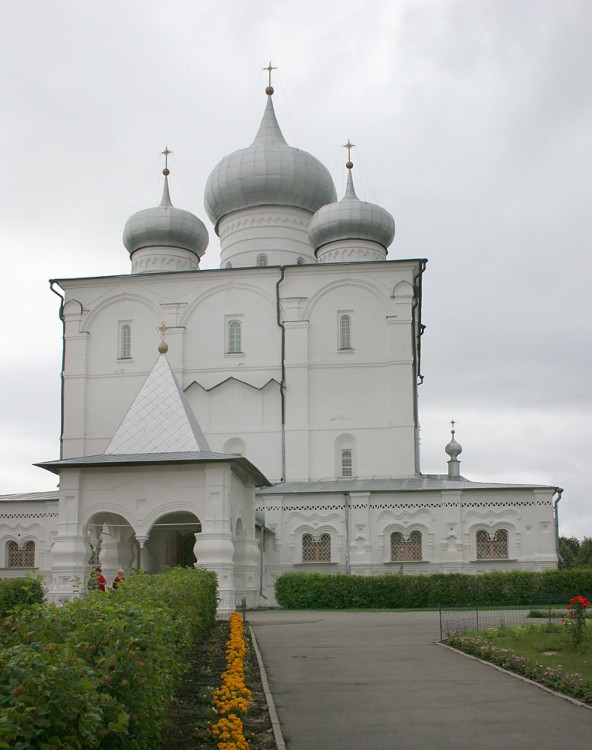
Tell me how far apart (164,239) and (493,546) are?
43.3 feet

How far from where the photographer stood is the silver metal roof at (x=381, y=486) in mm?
22047

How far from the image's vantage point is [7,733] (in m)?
3.17

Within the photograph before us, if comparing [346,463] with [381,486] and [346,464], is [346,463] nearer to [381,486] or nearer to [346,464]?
[346,464]

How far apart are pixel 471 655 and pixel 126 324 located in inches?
698

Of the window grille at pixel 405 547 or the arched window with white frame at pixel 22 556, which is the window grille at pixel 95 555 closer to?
the arched window with white frame at pixel 22 556

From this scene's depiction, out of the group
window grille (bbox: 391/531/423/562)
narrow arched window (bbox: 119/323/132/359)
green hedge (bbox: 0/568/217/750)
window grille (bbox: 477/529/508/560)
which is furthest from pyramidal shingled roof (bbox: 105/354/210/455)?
green hedge (bbox: 0/568/217/750)

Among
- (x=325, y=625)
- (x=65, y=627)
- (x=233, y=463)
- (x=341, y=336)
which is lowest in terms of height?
(x=325, y=625)

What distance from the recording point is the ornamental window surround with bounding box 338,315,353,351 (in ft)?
83.1

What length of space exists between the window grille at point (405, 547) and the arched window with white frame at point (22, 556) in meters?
8.62

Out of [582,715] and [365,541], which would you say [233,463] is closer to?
[365,541]

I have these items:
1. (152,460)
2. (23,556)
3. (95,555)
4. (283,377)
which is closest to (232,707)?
(152,460)

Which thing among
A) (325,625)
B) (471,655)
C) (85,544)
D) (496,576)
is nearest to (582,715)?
(471,655)

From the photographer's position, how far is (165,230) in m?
28.1

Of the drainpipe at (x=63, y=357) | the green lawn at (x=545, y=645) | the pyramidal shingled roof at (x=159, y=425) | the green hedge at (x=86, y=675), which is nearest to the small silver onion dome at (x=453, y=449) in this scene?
the drainpipe at (x=63, y=357)
